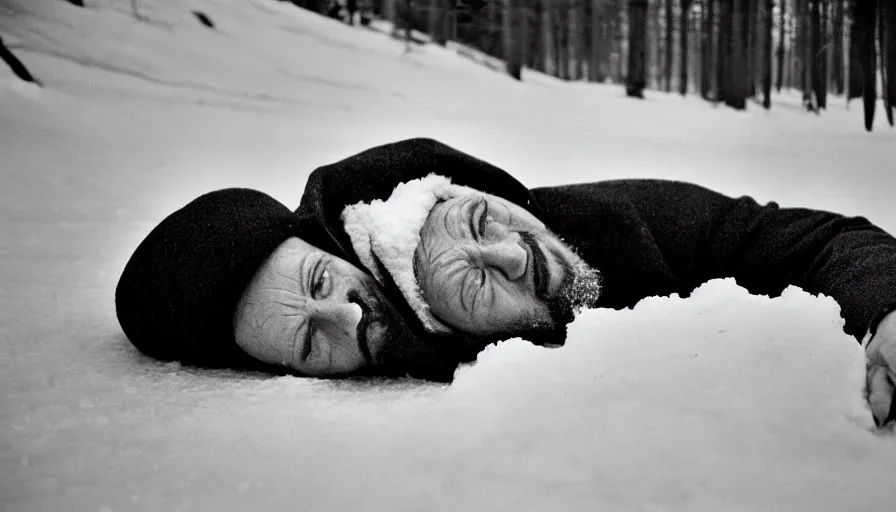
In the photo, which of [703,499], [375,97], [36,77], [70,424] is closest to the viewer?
[703,499]

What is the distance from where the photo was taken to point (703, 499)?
0.62 m

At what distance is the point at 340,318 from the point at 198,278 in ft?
0.70

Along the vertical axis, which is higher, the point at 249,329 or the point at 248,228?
the point at 248,228

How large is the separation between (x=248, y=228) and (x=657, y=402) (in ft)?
2.03

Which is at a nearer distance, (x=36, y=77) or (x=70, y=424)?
(x=70, y=424)

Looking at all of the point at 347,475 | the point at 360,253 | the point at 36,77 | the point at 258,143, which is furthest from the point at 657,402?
the point at 36,77

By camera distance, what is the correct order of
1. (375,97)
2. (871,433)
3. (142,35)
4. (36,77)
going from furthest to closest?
1. (375,97)
2. (142,35)
3. (36,77)
4. (871,433)


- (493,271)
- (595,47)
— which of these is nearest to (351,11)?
(595,47)

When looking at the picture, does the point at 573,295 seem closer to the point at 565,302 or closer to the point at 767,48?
the point at 565,302

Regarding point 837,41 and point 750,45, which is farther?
point 750,45

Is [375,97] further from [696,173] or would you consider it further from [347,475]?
[347,475]

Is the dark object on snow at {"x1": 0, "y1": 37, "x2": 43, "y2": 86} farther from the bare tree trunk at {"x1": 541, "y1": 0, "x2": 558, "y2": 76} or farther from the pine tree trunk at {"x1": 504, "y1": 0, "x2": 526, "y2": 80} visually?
the bare tree trunk at {"x1": 541, "y1": 0, "x2": 558, "y2": 76}

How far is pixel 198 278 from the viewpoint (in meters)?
1.02

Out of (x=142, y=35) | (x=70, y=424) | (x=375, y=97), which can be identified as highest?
(x=142, y=35)
